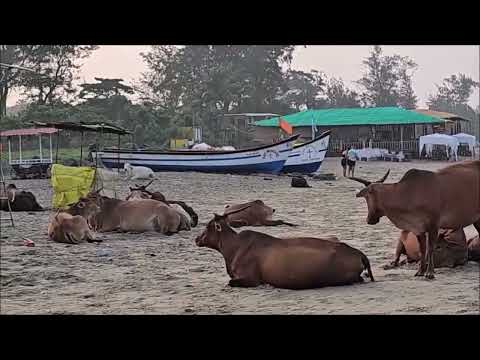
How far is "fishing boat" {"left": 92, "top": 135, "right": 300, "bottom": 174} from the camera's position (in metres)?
5.73

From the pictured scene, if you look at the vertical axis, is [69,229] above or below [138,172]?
below

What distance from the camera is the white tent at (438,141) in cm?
532

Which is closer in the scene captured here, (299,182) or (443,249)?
(443,249)

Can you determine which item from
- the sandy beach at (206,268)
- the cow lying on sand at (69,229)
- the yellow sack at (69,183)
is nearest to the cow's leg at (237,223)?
the sandy beach at (206,268)

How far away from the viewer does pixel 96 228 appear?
591 cm

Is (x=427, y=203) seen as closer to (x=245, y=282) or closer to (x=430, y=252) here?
(x=430, y=252)

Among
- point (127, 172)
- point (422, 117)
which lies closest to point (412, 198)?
point (422, 117)

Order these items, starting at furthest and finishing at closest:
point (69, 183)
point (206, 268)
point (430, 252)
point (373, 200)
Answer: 1. point (69, 183)
2. point (206, 268)
3. point (373, 200)
4. point (430, 252)

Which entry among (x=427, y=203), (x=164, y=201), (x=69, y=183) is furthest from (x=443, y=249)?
(x=69, y=183)

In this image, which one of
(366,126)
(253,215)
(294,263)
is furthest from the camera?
(253,215)

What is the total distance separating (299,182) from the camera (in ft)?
19.6

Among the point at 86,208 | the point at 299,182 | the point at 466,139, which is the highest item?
the point at 466,139

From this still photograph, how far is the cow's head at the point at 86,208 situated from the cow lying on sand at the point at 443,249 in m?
2.53

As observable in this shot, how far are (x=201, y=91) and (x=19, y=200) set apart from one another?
1694mm
